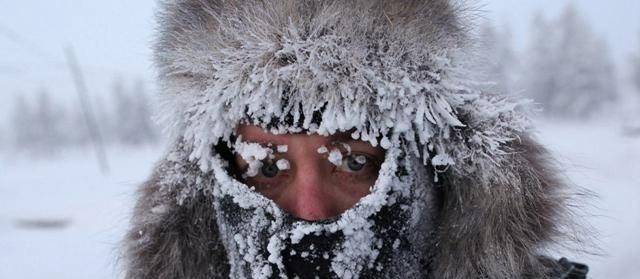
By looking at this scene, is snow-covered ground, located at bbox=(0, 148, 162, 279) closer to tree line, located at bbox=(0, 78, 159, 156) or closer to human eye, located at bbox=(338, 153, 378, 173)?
human eye, located at bbox=(338, 153, 378, 173)

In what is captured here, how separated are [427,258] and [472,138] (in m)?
0.44

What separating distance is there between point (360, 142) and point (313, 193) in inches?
8.4

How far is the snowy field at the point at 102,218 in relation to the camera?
135 inches

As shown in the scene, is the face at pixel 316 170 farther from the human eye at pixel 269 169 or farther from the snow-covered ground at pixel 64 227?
the snow-covered ground at pixel 64 227

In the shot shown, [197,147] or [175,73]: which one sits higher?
[175,73]

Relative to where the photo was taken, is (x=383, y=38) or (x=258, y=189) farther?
(x=258, y=189)

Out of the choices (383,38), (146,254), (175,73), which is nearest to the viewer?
(383,38)

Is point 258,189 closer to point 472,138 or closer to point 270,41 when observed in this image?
point 270,41

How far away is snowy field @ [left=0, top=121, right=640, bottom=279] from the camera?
11.3 feet

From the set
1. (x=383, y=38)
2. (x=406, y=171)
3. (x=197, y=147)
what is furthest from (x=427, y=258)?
(x=197, y=147)

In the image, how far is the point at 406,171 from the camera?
1.34 meters

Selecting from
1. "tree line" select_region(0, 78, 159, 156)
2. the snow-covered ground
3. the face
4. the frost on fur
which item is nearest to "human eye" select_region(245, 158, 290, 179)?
the face

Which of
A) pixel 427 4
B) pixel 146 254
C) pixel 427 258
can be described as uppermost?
pixel 427 4

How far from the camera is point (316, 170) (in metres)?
1.39
